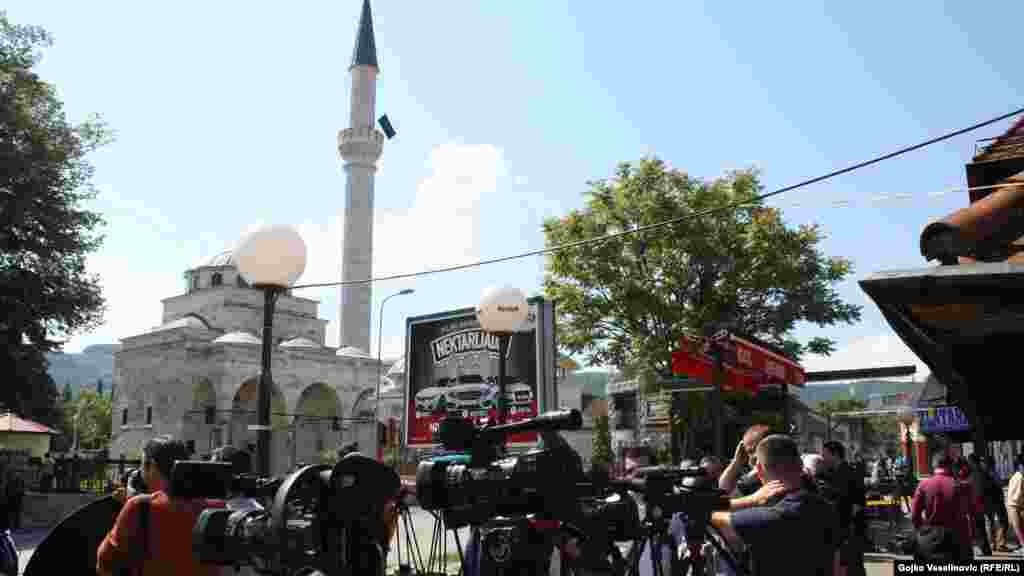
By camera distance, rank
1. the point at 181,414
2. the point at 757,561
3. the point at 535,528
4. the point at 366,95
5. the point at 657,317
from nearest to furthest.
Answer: the point at 757,561, the point at 535,528, the point at 657,317, the point at 181,414, the point at 366,95

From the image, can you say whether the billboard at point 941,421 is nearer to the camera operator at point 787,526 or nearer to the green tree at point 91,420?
the camera operator at point 787,526

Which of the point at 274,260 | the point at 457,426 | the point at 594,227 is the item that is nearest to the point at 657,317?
the point at 594,227

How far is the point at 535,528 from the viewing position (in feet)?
14.2

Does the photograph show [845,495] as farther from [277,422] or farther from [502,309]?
[277,422]

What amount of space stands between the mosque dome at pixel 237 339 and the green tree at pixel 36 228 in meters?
31.0

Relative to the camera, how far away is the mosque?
187ft

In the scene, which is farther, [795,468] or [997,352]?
[997,352]

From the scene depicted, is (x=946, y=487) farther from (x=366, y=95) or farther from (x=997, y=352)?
(x=366, y=95)

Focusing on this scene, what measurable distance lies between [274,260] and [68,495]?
14340 millimetres

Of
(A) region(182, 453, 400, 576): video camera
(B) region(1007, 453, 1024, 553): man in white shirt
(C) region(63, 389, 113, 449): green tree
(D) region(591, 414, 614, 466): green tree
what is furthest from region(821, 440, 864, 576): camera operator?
(C) region(63, 389, 113, 449): green tree

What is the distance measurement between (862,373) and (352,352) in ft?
160

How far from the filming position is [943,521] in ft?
28.6

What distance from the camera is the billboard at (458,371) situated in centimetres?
1448

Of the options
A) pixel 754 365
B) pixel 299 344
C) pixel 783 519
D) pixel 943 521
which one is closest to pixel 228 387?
pixel 299 344
